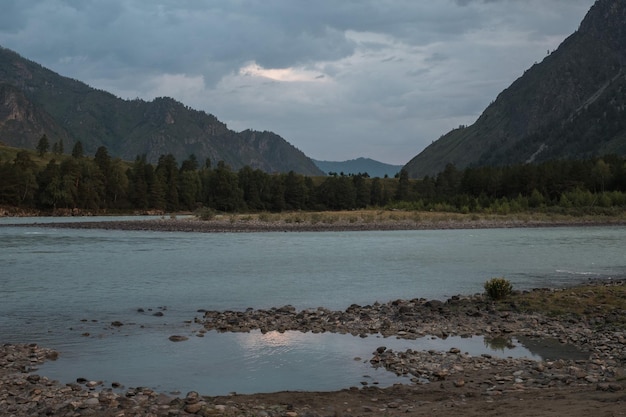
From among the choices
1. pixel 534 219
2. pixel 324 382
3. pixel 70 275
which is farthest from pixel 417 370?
pixel 534 219

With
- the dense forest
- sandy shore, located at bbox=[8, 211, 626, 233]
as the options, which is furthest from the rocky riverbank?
the dense forest

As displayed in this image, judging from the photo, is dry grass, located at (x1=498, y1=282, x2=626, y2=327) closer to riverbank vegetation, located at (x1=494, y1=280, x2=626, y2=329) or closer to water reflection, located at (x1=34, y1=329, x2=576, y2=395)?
riverbank vegetation, located at (x1=494, y1=280, x2=626, y2=329)

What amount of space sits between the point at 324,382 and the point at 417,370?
264cm

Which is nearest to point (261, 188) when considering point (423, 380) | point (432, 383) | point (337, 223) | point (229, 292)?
point (337, 223)

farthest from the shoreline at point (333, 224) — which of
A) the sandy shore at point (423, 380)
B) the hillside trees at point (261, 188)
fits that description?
the sandy shore at point (423, 380)

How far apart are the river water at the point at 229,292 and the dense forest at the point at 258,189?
263ft

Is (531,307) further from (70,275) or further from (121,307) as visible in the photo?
(70,275)

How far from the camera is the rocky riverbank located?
12.4m

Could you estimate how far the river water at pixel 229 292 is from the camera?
1666cm

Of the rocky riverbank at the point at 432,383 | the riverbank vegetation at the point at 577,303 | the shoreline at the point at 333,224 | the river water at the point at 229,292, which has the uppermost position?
the shoreline at the point at 333,224

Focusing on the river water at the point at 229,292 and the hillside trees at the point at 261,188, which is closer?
the river water at the point at 229,292

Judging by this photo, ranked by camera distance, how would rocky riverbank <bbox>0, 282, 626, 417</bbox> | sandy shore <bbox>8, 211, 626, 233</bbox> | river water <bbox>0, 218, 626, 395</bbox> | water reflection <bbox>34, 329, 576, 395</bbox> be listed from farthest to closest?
sandy shore <bbox>8, 211, 626, 233</bbox>, river water <bbox>0, 218, 626, 395</bbox>, water reflection <bbox>34, 329, 576, 395</bbox>, rocky riverbank <bbox>0, 282, 626, 417</bbox>

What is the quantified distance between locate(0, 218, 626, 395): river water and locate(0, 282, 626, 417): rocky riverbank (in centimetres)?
92

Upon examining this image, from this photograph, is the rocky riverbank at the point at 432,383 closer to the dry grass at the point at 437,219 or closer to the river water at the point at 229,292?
the river water at the point at 229,292
